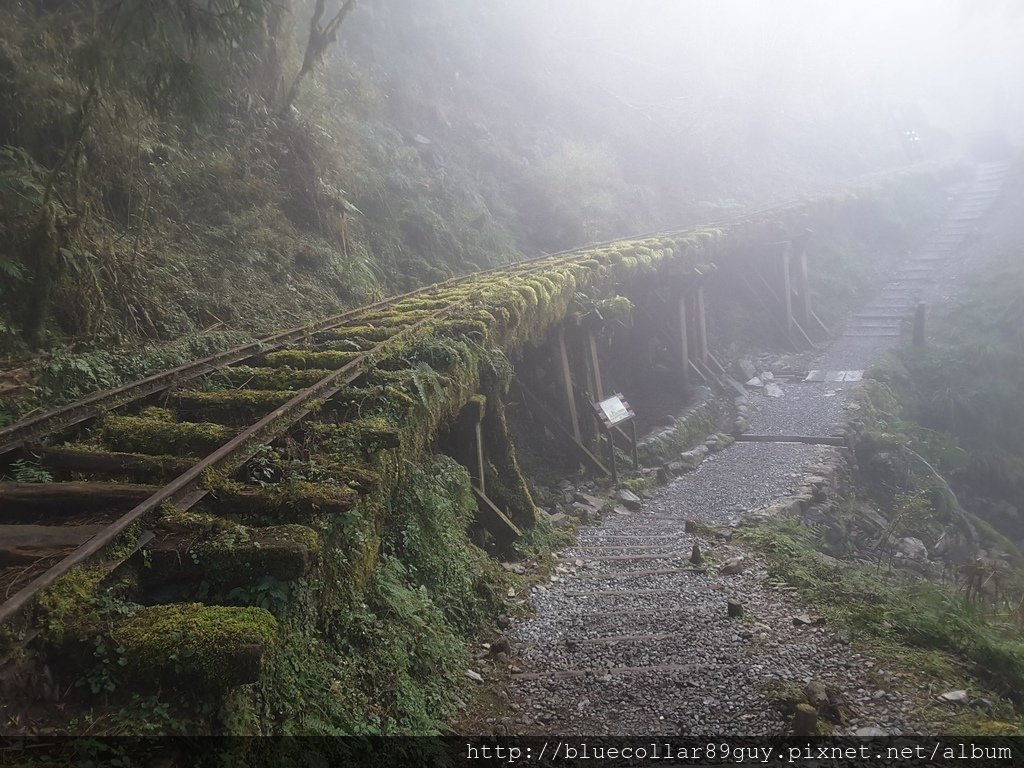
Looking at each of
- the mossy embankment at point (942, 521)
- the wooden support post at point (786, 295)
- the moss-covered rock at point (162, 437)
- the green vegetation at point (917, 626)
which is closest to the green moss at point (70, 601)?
the moss-covered rock at point (162, 437)

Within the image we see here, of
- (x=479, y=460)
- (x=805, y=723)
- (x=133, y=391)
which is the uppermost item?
(x=133, y=391)

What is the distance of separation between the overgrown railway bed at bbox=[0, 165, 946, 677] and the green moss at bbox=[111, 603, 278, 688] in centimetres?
3

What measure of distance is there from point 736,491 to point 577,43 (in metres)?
31.3

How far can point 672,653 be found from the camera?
491 cm

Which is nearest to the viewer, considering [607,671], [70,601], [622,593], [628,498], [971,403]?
[70,601]

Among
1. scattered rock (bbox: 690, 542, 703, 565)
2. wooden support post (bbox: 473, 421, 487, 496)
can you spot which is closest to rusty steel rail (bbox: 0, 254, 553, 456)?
wooden support post (bbox: 473, 421, 487, 496)

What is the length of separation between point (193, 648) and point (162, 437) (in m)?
1.89

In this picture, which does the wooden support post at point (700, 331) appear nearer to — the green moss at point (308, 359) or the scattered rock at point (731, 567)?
the scattered rock at point (731, 567)

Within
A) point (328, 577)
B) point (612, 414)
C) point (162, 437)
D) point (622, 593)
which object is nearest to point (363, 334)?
point (162, 437)

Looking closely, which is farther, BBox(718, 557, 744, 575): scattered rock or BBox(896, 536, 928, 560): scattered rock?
BBox(896, 536, 928, 560): scattered rock

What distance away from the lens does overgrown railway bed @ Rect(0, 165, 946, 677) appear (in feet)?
10.2

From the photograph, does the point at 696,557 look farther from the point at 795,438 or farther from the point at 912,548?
the point at 795,438

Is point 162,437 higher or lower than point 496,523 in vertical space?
higher

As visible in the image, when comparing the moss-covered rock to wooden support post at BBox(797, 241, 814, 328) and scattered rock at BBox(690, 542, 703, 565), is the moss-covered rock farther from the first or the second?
wooden support post at BBox(797, 241, 814, 328)
